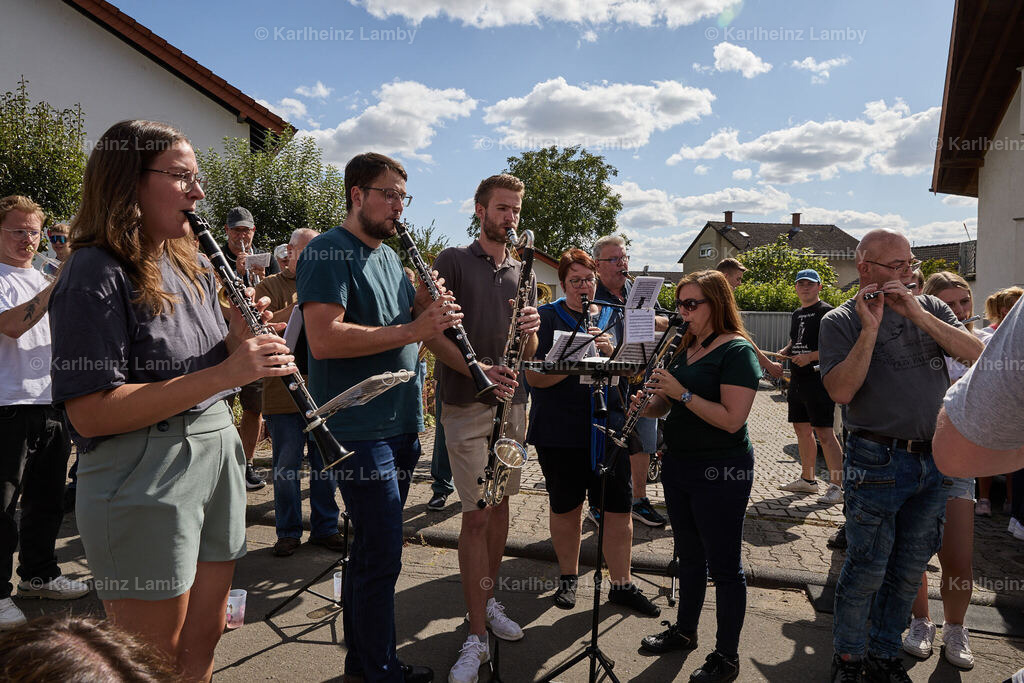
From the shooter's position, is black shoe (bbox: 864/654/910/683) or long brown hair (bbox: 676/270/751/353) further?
long brown hair (bbox: 676/270/751/353)

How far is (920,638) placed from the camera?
11.8ft

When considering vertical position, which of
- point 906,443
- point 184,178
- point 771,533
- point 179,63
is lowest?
point 771,533

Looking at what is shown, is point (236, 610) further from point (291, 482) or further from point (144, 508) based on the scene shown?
point (144, 508)

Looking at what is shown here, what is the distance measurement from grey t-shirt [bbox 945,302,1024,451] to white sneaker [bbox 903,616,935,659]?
288cm

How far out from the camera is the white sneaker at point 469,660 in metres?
3.13

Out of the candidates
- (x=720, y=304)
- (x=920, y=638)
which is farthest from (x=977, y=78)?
(x=920, y=638)

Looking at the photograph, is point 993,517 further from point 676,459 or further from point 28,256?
point 28,256

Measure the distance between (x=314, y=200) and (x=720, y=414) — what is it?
1178 centimetres

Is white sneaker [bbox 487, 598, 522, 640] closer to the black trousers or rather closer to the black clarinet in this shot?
the black clarinet

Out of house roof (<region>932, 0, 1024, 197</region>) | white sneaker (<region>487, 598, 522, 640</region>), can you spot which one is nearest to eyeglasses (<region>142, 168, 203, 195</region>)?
white sneaker (<region>487, 598, 522, 640</region>)

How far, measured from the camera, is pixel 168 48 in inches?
595

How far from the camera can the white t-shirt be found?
3680mm

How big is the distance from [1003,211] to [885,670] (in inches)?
399

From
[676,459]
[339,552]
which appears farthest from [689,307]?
[339,552]
